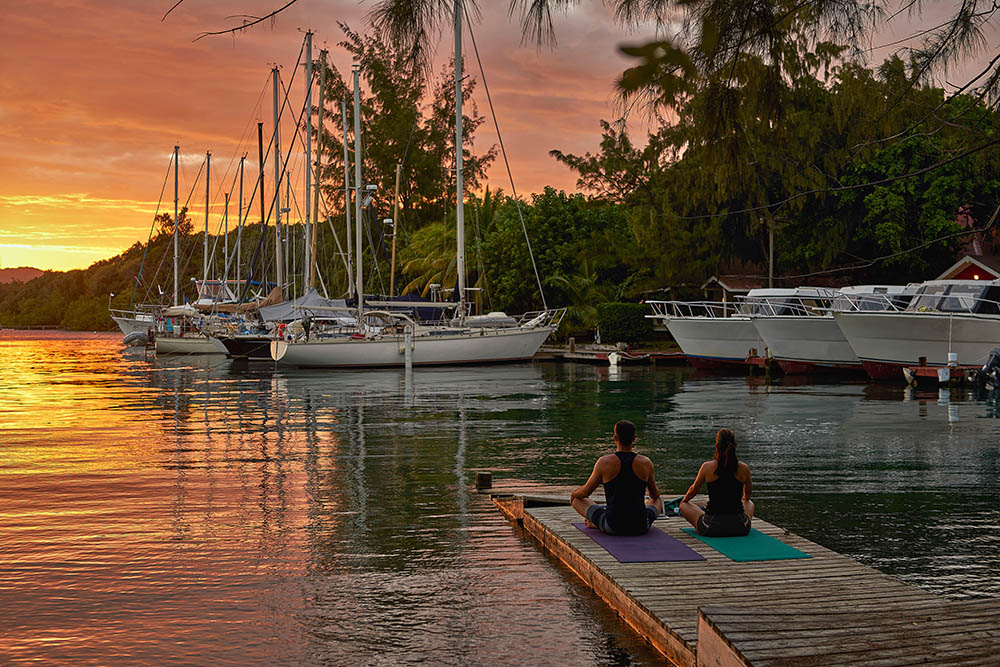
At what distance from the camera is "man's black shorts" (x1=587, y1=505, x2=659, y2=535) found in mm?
9727

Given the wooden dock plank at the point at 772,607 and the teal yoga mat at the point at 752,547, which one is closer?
the wooden dock plank at the point at 772,607

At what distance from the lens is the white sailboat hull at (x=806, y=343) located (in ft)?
132

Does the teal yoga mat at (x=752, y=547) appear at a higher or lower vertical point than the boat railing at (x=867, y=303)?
lower

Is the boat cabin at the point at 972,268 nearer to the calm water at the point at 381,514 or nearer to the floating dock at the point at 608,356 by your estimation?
the floating dock at the point at 608,356

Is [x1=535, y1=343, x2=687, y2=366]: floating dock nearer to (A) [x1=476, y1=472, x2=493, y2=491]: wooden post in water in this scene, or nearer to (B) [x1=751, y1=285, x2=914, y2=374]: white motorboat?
(B) [x1=751, y1=285, x2=914, y2=374]: white motorboat

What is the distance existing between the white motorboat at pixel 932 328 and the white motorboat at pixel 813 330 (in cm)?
205

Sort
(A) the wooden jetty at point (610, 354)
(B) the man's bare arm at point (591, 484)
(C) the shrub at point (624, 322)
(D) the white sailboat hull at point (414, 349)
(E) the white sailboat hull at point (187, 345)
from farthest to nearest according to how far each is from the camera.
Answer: (E) the white sailboat hull at point (187, 345) → (C) the shrub at point (624, 322) → (A) the wooden jetty at point (610, 354) → (D) the white sailboat hull at point (414, 349) → (B) the man's bare arm at point (591, 484)

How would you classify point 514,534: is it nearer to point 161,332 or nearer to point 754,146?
point 754,146

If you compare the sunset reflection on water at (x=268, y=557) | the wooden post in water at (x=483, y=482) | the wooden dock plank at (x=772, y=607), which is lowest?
the sunset reflection on water at (x=268, y=557)

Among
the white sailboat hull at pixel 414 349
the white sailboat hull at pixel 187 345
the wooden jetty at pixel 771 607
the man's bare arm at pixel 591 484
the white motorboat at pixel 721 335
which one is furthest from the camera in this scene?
the white sailboat hull at pixel 187 345

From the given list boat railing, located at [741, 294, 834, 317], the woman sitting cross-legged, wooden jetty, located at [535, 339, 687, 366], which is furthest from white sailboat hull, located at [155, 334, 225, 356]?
the woman sitting cross-legged

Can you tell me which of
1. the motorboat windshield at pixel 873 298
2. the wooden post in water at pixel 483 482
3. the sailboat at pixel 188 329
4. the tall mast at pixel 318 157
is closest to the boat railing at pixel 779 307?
the motorboat windshield at pixel 873 298

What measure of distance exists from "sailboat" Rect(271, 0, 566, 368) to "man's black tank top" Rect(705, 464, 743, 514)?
3763 cm

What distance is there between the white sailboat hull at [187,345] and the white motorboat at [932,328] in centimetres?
4735
